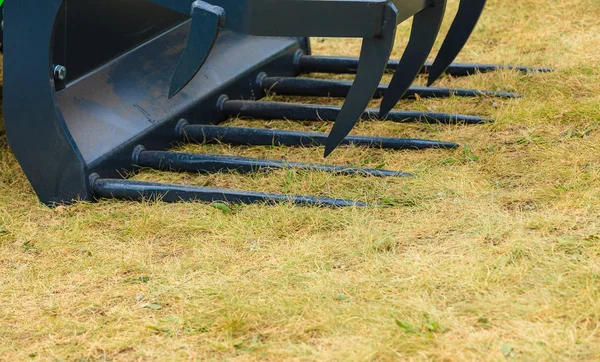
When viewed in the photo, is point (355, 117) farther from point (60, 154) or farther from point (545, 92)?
point (545, 92)

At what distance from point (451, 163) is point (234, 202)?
3.24 feet

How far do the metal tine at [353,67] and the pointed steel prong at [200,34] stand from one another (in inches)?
76.6

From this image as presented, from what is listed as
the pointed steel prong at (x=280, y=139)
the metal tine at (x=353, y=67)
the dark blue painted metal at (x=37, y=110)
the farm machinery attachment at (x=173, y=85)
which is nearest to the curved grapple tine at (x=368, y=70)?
the farm machinery attachment at (x=173, y=85)

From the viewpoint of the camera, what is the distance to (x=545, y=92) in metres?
4.38

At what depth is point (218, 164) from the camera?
3699mm

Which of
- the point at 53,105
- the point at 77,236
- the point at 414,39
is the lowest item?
the point at 77,236

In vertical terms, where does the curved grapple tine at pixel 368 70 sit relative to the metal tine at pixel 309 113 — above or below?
above

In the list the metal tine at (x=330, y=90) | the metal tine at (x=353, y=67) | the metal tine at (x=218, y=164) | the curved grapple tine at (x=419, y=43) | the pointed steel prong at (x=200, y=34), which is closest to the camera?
the pointed steel prong at (x=200, y=34)

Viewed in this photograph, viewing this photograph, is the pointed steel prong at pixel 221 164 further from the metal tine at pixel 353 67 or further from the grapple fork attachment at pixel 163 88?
the metal tine at pixel 353 67

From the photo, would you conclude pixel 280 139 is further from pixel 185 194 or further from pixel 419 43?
pixel 419 43

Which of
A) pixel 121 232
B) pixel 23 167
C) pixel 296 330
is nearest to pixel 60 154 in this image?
pixel 23 167

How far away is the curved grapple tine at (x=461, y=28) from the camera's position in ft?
12.5

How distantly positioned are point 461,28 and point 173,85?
5.06ft

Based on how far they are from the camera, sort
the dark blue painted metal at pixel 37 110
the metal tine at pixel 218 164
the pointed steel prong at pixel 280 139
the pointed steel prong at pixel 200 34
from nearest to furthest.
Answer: the pointed steel prong at pixel 200 34, the dark blue painted metal at pixel 37 110, the metal tine at pixel 218 164, the pointed steel prong at pixel 280 139
